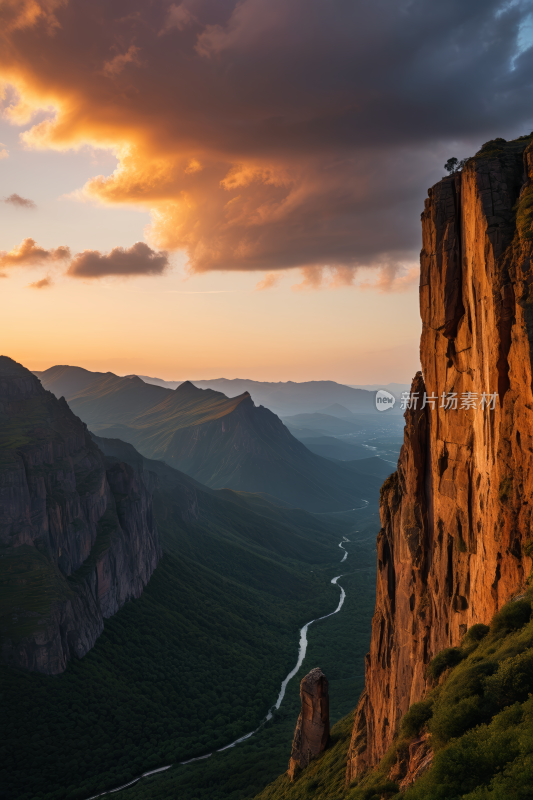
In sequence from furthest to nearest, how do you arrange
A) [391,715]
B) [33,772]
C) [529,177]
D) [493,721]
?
[33,772] < [391,715] < [529,177] < [493,721]

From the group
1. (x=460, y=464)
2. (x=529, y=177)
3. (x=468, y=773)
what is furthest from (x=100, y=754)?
(x=529, y=177)

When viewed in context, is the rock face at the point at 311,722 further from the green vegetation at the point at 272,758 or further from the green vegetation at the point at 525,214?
the green vegetation at the point at 525,214

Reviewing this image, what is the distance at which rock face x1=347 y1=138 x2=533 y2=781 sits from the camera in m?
26.6

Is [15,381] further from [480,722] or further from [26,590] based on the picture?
[480,722]

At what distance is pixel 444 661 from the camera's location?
27375mm

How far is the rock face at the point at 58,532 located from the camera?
289 feet

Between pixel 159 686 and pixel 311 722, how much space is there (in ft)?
191

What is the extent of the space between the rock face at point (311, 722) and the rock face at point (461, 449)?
25.7ft

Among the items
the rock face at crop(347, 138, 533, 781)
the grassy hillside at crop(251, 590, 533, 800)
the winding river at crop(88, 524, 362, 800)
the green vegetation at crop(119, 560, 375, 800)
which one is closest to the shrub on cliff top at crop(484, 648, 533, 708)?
the grassy hillside at crop(251, 590, 533, 800)

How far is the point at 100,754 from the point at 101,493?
62.4 meters

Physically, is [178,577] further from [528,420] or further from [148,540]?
[528,420]

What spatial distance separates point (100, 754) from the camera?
80.3 meters

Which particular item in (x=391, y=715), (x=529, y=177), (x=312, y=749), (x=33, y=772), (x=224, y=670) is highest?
(x=529, y=177)

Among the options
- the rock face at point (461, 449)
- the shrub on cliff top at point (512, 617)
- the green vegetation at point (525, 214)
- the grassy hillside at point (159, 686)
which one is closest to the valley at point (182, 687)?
the grassy hillside at point (159, 686)
